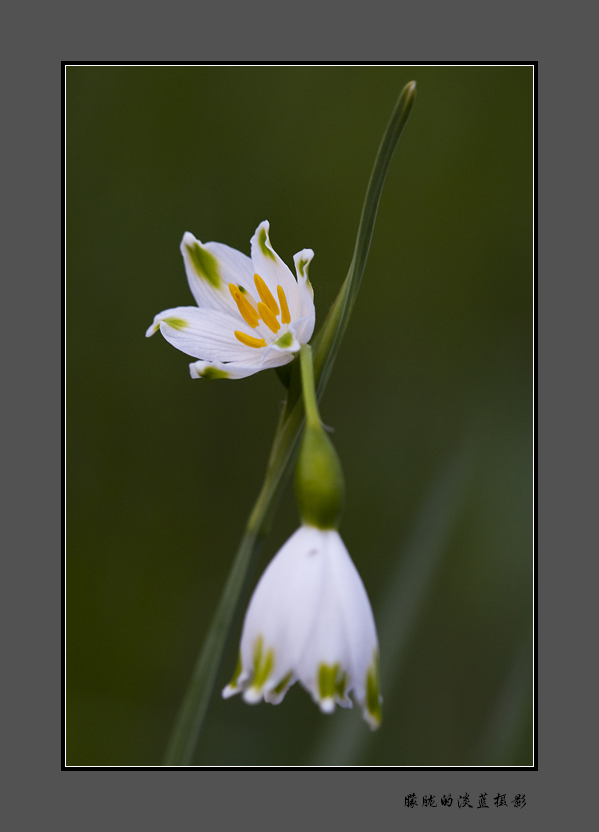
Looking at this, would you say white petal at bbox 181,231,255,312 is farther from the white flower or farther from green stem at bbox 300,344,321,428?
the white flower

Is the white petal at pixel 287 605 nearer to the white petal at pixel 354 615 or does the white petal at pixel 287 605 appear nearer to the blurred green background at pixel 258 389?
the white petal at pixel 354 615

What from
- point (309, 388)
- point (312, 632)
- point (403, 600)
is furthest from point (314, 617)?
point (403, 600)

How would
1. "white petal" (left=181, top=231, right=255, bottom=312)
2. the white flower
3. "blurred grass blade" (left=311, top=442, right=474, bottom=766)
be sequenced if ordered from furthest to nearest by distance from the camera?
"blurred grass blade" (left=311, top=442, right=474, bottom=766), "white petal" (left=181, top=231, right=255, bottom=312), the white flower

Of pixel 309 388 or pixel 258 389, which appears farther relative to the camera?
pixel 258 389

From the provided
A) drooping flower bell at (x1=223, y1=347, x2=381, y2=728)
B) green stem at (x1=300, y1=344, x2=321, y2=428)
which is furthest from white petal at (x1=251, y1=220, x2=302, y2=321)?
drooping flower bell at (x1=223, y1=347, x2=381, y2=728)

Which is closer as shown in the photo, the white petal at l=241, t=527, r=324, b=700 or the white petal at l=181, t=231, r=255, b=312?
the white petal at l=241, t=527, r=324, b=700

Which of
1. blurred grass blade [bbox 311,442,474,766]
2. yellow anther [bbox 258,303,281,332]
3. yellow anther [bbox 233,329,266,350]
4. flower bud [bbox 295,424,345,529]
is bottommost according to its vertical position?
blurred grass blade [bbox 311,442,474,766]

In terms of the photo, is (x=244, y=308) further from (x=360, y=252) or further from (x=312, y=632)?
(x=312, y=632)
